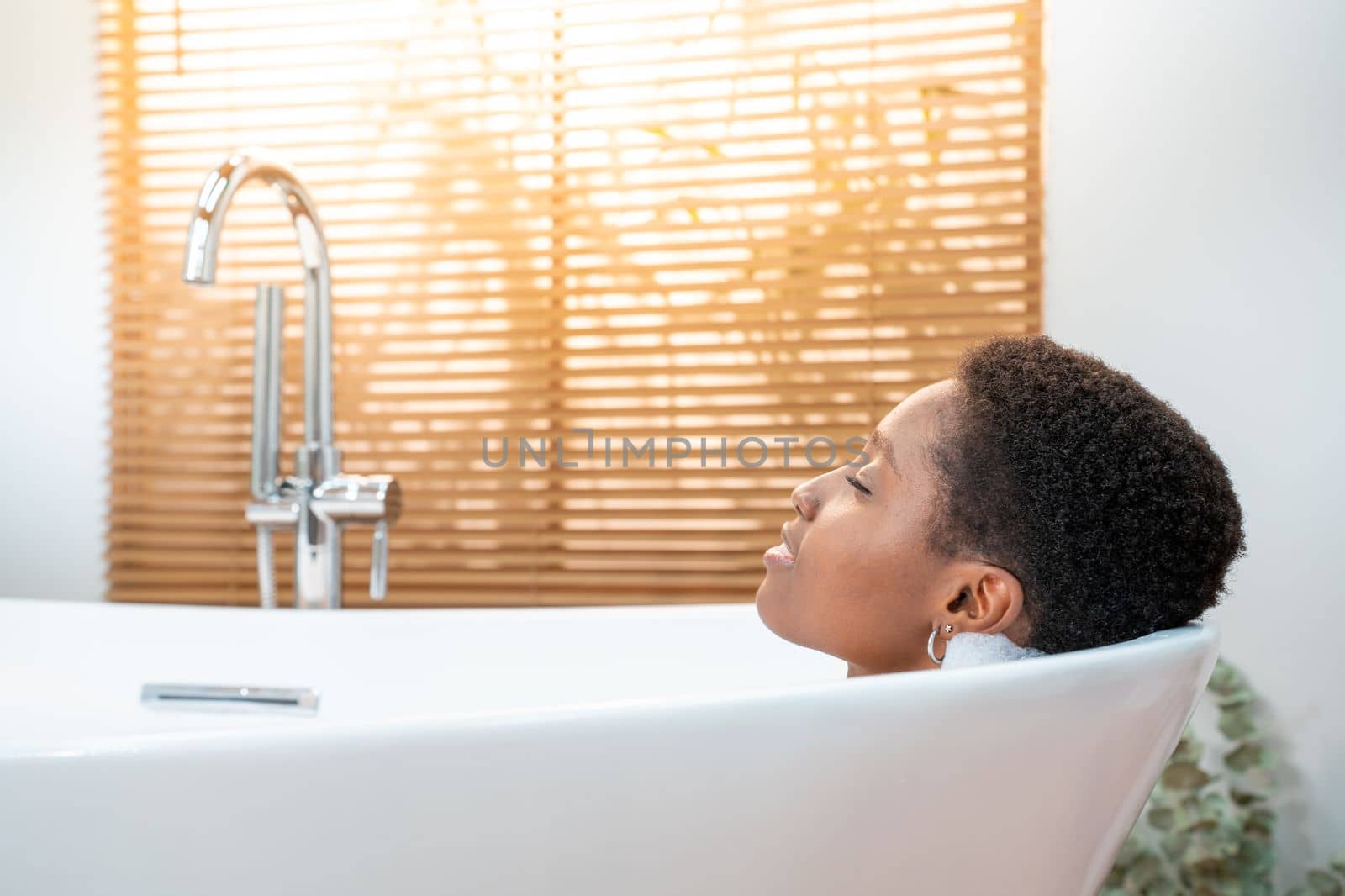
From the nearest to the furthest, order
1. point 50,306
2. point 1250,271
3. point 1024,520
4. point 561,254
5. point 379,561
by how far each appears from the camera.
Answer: point 1024,520 < point 379,561 < point 1250,271 < point 561,254 < point 50,306

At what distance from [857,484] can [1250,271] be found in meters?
1.29

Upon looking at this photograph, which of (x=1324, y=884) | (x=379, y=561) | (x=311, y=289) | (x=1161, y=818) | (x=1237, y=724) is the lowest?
(x=1324, y=884)

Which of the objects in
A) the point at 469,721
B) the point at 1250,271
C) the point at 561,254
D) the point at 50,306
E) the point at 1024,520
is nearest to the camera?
the point at 469,721

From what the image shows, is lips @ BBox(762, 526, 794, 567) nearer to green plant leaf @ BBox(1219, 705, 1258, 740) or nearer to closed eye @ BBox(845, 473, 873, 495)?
closed eye @ BBox(845, 473, 873, 495)

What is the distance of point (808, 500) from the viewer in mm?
1001

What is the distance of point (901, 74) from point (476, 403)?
1.02 meters

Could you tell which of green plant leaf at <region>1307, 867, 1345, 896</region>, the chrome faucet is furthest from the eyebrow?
green plant leaf at <region>1307, 867, 1345, 896</region>

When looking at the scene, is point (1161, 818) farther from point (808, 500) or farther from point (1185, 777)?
point (808, 500)

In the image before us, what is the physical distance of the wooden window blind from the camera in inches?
80.5

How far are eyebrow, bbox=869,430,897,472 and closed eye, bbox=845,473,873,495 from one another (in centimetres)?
3

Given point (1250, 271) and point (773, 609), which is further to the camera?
point (1250, 271)

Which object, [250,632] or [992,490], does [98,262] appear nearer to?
[250,632]

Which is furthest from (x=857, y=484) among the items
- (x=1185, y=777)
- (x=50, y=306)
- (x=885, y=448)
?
(x=50, y=306)

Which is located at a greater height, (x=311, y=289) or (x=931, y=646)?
(x=311, y=289)
